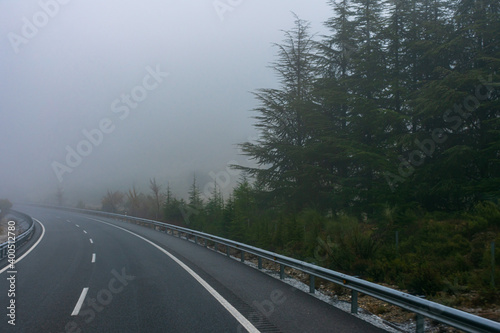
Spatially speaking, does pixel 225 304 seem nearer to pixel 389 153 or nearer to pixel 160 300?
pixel 160 300

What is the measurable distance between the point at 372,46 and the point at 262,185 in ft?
40.1

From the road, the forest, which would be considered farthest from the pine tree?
the road

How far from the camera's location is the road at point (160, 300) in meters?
7.04

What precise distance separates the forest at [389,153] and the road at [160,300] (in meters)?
3.13

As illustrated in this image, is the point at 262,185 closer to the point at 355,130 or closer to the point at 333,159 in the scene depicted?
the point at 333,159

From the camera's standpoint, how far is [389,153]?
22.2m

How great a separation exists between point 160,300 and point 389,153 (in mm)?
16871

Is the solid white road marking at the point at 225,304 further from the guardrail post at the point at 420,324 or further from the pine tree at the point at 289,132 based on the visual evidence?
the pine tree at the point at 289,132

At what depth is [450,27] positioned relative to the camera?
2248 centimetres

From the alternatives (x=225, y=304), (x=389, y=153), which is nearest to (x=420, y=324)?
(x=225, y=304)

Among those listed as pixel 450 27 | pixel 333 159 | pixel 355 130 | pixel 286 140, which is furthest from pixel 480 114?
pixel 286 140

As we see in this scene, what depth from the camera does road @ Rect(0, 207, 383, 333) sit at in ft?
23.1

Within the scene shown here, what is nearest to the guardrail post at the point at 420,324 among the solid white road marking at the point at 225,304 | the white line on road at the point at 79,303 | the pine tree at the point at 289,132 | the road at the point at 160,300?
the road at the point at 160,300

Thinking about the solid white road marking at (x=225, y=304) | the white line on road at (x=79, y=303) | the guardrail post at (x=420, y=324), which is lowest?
the white line on road at (x=79, y=303)
